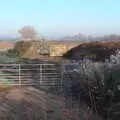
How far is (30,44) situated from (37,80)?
2750 cm

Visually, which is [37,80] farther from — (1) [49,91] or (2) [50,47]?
(2) [50,47]

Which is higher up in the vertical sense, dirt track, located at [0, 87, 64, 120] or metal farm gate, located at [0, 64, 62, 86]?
metal farm gate, located at [0, 64, 62, 86]

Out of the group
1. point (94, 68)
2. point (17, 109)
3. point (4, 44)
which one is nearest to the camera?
point (17, 109)

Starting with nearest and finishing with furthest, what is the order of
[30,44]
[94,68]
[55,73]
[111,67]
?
[111,67], [94,68], [55,73], [30,44]

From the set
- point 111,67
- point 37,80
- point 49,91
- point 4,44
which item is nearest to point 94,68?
point 111,67

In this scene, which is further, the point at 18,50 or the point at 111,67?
the point at 18,50

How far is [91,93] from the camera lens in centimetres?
1408

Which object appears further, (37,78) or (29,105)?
(37,78)

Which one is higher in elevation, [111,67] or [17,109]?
[111,67]

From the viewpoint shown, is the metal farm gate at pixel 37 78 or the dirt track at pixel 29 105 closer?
the dirt track at pixel 29 105

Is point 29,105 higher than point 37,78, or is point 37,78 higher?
point 37,78

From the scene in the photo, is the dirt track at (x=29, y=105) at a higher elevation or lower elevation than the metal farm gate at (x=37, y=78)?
lower

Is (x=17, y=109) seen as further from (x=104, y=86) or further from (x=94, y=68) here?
(x=94, y=68)

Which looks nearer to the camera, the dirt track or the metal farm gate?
the dirt track
